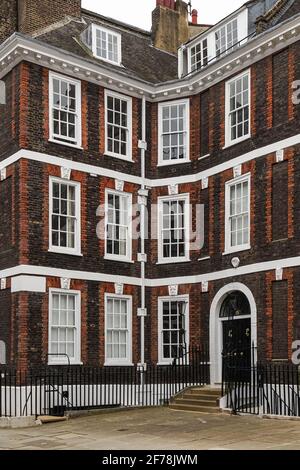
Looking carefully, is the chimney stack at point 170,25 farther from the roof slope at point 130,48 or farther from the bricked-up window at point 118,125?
the bricked-up window at point 118,125

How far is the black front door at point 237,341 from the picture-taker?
2202cm

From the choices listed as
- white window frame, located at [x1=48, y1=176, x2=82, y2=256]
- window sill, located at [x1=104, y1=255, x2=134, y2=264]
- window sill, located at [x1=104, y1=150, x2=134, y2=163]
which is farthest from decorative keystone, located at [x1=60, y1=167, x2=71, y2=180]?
window sill, located at [x1=104, y1=255, x2=134, y2=264]

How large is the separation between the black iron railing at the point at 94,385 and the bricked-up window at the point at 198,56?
10168 millimetres

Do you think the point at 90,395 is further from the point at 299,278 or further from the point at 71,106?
the point at 71,106

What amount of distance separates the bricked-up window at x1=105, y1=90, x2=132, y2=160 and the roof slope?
3.35ft

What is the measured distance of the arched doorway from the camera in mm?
22469

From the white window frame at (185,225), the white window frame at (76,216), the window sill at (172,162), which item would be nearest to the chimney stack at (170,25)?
the window sill at (172,162)

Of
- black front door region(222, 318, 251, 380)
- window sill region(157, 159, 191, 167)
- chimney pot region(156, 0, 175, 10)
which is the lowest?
black front door region(222, 318, 251, 380)

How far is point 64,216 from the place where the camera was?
2298 cm

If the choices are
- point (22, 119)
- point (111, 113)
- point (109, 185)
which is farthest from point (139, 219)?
point (22, 119)

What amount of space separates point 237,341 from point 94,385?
457cm

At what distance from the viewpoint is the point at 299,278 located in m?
20.4

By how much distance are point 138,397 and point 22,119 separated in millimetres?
9217

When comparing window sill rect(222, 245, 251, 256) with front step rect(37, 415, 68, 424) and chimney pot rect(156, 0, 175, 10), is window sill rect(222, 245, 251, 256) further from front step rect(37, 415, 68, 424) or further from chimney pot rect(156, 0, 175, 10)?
chimney pot rect(156, 0, 175, 10)
